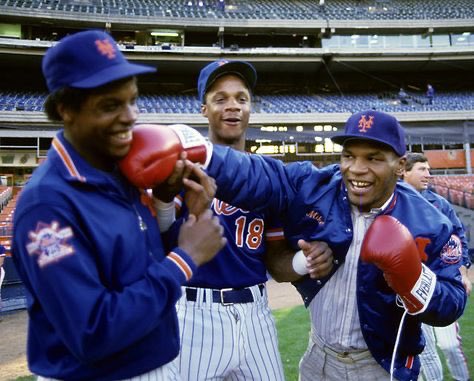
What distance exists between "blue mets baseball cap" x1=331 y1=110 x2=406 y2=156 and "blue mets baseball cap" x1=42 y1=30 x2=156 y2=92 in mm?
1240

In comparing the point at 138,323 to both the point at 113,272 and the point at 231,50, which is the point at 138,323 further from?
the point at 231,50

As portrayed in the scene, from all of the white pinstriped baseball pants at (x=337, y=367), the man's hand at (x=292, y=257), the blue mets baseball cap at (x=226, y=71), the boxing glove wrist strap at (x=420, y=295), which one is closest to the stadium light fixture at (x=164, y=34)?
the blue mets baseball cap at (x=226, y=71)

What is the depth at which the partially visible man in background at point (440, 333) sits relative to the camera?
400 cm

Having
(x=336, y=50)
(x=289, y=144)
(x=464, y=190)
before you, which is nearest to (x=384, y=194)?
(x=464, y=190)

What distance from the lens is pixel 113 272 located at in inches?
61.0

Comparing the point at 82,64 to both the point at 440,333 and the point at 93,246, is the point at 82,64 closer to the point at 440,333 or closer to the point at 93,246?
the point at 93,246

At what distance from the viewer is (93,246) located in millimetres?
1494

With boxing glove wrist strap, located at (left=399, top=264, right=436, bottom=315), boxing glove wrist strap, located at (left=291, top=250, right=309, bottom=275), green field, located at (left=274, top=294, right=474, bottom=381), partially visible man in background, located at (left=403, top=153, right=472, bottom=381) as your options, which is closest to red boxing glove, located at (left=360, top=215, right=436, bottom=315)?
boxing glove wrist strap, located at (left=399, top=264, right=436, bottom=315)

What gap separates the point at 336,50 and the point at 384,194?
2364 cm

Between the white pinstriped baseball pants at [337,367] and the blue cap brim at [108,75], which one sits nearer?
the blue cap brim at [108,75]

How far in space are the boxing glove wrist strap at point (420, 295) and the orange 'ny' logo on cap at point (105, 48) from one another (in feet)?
5.34

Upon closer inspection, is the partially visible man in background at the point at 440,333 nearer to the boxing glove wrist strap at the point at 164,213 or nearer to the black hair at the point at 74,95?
the boxing glove wrist strap at the point at 164,213

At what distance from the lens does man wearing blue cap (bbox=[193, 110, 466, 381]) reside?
2.21 meters

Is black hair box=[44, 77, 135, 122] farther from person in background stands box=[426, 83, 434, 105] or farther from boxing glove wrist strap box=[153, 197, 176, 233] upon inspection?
person in background stands box=[426, 83, 434, 105]
